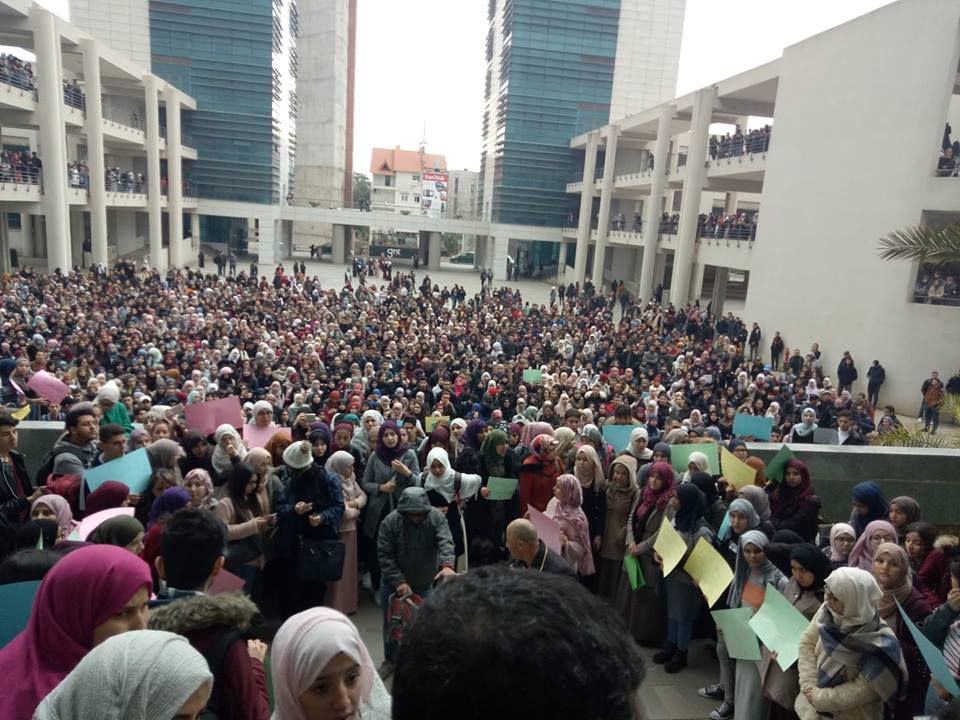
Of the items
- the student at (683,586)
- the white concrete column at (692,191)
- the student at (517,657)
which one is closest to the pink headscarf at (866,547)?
the student at (683,586)

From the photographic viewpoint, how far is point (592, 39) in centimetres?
4531

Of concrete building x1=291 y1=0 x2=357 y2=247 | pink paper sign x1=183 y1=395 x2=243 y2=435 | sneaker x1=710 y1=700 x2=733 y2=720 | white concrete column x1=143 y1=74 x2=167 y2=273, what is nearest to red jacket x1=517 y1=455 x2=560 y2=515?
sneaker x1=710 y1=700 x2=733 y2=720

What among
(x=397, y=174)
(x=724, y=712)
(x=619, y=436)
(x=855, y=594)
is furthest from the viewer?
(x=397, y=174)

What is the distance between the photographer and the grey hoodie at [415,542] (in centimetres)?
447

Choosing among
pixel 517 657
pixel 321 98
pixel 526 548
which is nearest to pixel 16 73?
pixel 526 548

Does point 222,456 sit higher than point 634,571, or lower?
higher

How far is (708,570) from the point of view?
14.5ft

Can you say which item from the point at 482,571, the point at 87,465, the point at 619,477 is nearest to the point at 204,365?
the point at 87,465

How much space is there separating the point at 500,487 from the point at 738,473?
2.05 meters

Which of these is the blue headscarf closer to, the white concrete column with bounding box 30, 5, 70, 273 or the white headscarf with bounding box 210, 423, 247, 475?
the white headscarf with bounding box 210, 423, 247, 475

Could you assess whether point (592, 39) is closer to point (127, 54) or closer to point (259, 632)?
point (127, 54)

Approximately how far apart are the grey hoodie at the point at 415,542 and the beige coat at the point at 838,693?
7.07ft

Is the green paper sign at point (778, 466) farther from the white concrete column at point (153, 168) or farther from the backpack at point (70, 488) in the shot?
the white concrete column at point (153, 168)

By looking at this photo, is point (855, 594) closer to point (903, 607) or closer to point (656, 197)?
point (903, 607)
